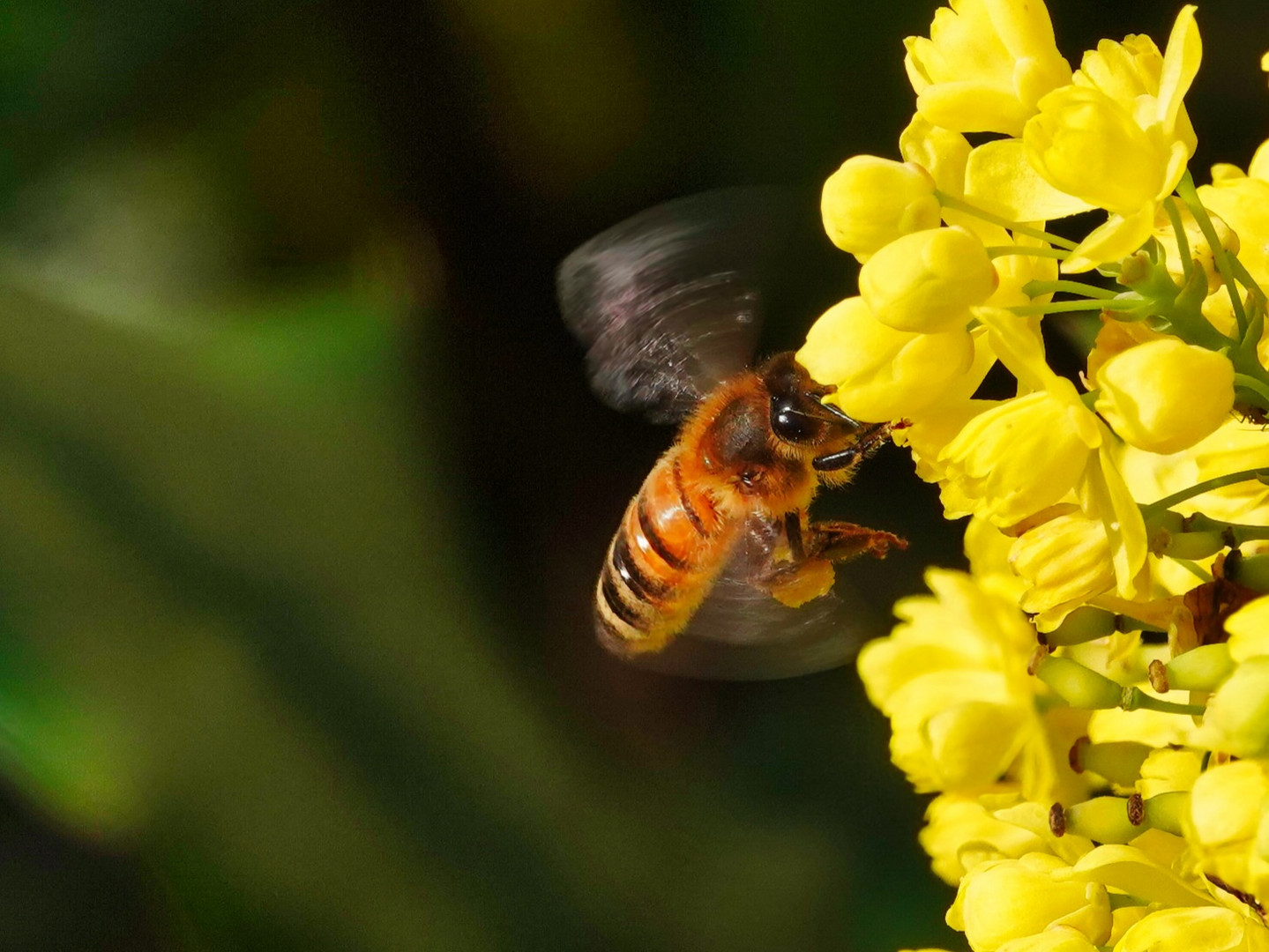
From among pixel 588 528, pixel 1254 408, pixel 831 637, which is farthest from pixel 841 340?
pixel 588 528

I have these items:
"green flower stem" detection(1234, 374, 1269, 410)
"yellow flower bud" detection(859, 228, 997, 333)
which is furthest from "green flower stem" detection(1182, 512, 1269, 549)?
"yellow flower bud" detection(859, 228, 997, 333)

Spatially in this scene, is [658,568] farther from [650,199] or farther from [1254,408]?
[650,199]

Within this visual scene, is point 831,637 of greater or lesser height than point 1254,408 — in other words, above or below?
above

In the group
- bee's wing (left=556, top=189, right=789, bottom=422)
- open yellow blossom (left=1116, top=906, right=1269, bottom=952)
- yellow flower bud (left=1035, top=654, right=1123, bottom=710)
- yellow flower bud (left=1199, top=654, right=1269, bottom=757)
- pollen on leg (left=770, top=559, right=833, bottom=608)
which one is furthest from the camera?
pollen on leg (left=770, top=559, right=833, bottom=608)

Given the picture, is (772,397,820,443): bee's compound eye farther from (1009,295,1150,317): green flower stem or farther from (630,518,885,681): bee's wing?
(1009,295,1150,317): green flower stem

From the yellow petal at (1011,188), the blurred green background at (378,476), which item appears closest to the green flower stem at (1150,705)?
the yellow petal at (1011,188)

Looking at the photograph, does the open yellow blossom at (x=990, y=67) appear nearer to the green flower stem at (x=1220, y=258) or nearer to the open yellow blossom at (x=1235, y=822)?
the green flower stem at (x=1220, y=258)

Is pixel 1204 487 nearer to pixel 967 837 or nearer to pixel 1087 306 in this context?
pixel 1087 306
